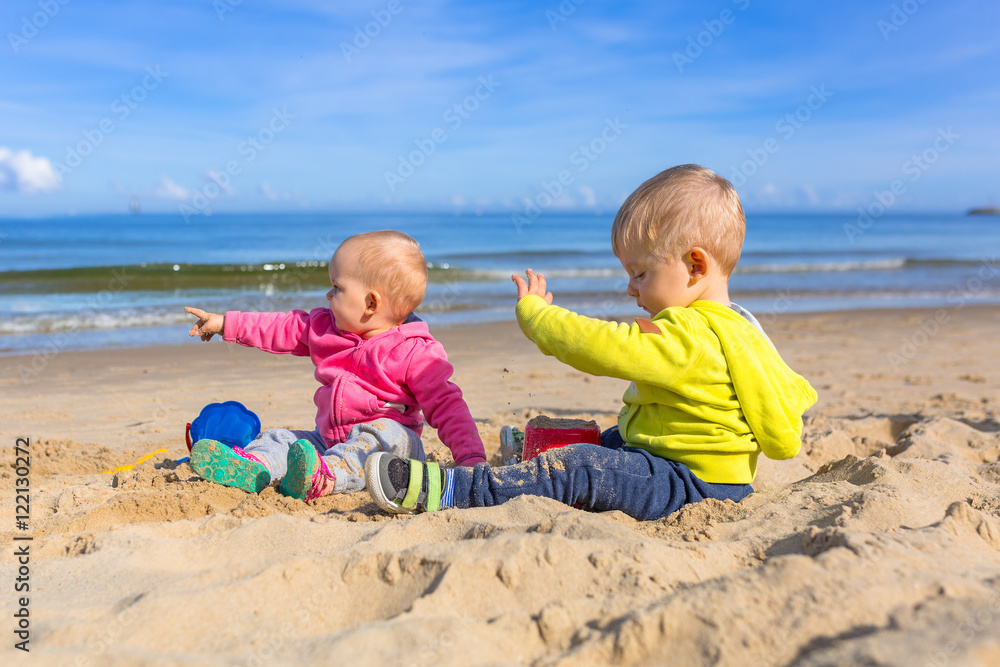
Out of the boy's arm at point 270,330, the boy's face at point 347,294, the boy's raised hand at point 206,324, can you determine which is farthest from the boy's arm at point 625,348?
the boy's raised hand at point 206,324

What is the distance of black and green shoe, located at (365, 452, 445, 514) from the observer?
2387 mm

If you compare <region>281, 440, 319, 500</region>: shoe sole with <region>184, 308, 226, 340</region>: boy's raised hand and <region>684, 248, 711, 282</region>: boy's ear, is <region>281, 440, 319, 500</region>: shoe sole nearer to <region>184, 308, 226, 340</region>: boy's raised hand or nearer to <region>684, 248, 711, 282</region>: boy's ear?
<region>184, 308, 226, 340</region>: boy's raised hand

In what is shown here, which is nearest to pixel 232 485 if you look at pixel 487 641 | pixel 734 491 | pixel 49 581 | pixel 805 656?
pixel 49 581

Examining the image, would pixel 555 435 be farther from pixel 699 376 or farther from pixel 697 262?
pixel 697 262

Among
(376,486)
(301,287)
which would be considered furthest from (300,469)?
(301,287)

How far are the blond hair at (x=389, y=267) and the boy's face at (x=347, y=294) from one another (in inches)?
1.1

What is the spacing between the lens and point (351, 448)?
295 cm

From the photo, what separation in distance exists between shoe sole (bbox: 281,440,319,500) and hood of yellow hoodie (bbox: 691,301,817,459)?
1.49 metres

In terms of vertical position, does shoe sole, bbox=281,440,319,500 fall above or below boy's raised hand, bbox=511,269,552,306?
below

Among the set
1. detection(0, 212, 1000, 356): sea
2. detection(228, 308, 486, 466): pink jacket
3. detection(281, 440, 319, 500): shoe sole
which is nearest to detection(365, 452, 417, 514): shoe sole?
detection(281, 440, 319, 500): shoe sole

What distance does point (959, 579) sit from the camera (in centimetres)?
153

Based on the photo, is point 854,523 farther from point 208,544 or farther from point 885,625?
point 208,544

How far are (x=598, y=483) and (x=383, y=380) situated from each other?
3.65ft

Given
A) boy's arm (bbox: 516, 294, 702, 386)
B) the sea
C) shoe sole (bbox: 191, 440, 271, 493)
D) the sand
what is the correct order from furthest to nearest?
the sea
shoe sole (bbox: 191, 440, 271, 493)
boy's arm (bbox: 516, 294, 702, 386)
the sand
